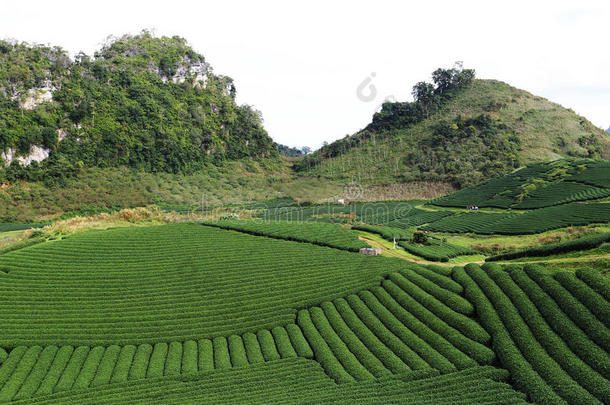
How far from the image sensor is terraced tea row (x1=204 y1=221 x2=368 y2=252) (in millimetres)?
39094

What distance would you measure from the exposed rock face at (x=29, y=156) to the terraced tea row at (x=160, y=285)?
56753mm

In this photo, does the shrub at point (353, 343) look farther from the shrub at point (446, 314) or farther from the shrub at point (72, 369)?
the shrub at point (72, 369)

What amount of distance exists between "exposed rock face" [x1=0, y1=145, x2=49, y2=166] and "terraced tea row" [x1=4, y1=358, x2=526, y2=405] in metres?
78.0

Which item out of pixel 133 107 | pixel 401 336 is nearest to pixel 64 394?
pixel 401 336

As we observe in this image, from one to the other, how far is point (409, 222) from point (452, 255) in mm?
23573

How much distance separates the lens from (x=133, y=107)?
102625mm

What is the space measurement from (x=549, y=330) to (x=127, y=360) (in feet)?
78.2

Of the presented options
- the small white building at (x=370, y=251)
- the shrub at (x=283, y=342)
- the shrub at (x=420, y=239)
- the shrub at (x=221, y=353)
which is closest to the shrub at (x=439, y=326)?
the shrub at (x=283, y=342)

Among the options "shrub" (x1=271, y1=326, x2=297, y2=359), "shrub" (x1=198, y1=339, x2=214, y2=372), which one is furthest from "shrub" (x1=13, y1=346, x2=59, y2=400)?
"shrub" (x1=271, y1=326, x2=297, y2=359)

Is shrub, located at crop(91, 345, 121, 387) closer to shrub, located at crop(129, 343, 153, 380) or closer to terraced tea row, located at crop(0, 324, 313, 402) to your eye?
terraced tea row, located at crop(0, 324, 313, 402)

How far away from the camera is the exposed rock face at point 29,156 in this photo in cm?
7738

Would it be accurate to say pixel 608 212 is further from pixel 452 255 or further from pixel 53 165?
pixel 53 165

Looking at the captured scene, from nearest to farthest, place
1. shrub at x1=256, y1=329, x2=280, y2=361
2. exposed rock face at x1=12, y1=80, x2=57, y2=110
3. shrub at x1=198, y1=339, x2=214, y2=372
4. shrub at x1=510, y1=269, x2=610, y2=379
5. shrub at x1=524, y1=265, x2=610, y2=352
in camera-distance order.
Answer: shrub at x1=510, y1=269, x2=610, y2=379 < shrub at x1=524, y1=265, x2=610, y2=352 < shrub at x1=198, y1=339, x2=214, y2=372 < shrub at x1=256, y1=329, x2=280, y2=361 < exposed rock face at x1=12, y1=80, x2=57, y2=110

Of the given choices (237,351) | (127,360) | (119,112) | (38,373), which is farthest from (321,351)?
(119,112)
